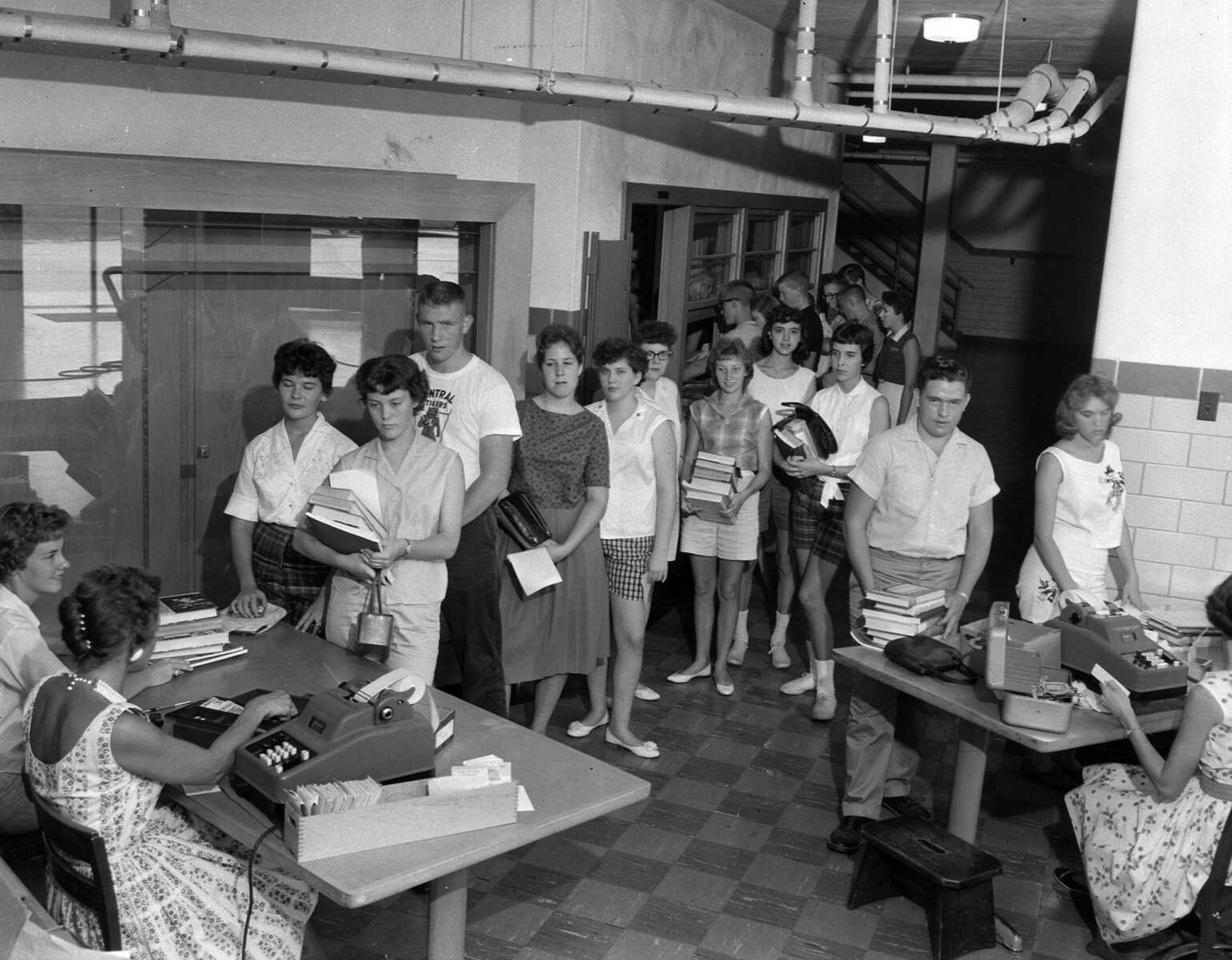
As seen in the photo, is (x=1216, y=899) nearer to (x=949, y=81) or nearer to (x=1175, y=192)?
(x=1175, y=192)

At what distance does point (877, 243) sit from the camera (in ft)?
66.8

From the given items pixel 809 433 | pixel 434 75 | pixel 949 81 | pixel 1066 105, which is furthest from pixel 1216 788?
pixel 949 81

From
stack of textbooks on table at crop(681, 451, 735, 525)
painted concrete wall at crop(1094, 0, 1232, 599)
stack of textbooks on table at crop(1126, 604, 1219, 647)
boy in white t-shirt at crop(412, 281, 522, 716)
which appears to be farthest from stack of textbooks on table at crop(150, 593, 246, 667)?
painted concrete wall at crop(1094, 0, 1232, 599)

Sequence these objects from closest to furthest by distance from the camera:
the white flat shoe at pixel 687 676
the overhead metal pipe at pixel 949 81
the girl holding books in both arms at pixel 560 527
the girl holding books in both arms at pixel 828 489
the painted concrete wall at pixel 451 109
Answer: the painted concrete wall at pixel 451 109 < the girl holding books in both arms at pixel 560 527 < the girl holding books in both arms at pixel 828 489 < the white flat shoe at pixel 687 676 < the overhead metal pipe at pixel 949 81

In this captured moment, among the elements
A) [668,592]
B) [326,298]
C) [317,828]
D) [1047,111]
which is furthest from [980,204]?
[317,828]

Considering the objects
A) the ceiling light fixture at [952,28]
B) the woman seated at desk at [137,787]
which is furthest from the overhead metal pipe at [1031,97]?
the woman seated at desk at [137,787]

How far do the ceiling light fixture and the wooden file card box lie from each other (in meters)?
5.61

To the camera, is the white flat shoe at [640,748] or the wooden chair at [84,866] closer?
the wooden chair at [84,866]

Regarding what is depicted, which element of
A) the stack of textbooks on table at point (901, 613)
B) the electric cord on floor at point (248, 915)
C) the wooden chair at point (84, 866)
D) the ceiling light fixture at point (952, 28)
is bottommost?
the electric cord on floor at point (248, 915)

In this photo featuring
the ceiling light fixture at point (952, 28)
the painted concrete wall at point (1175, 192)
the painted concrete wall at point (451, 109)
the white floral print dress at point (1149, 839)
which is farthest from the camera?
the ceiling light fixture at point (952, 28)

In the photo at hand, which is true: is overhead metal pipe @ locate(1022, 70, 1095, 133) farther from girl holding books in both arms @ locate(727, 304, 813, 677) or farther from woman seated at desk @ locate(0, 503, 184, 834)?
woman seated at desk @ locate(0, 503, 184, 834)

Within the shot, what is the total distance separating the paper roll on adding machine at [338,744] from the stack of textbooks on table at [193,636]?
783 mm

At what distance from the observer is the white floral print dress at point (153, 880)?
3184 mm

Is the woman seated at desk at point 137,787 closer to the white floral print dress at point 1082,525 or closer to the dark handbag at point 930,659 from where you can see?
the dark handbag at point 930,659
